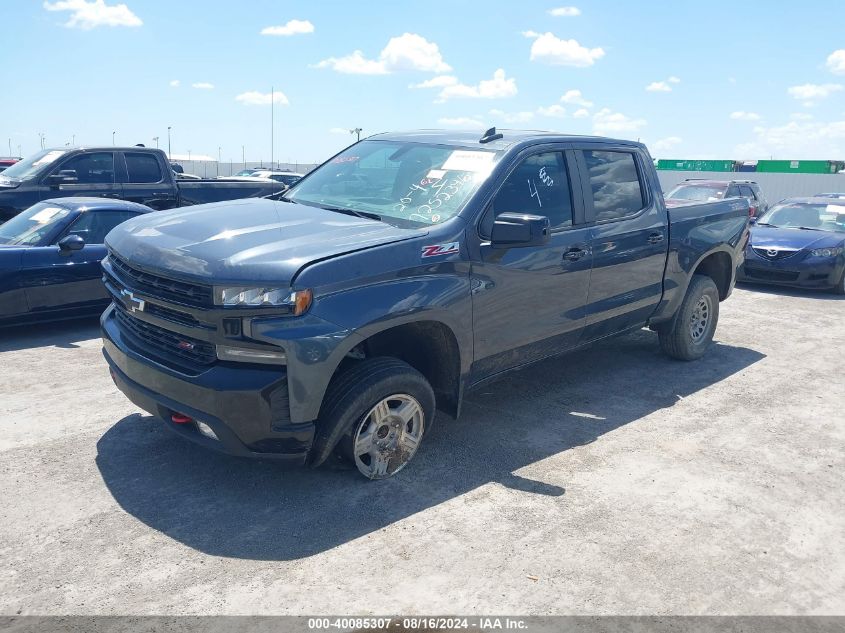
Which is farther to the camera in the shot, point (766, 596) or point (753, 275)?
point (753, 275)

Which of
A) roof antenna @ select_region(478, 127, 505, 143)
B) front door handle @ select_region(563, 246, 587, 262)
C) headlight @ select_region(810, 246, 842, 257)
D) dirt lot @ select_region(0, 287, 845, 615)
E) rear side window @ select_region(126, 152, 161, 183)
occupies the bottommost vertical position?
dirt lot @ select_region(0, 287, 845, 615)

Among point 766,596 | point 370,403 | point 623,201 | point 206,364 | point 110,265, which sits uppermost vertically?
point 623,201

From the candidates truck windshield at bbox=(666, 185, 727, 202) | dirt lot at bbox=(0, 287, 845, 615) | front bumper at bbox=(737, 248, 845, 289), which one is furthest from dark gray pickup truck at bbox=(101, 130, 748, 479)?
truck windshield at bbox=(666, 185, 727, 202)

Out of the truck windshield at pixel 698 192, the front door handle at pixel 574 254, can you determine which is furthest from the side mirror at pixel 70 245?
the truck windshield at pixel 698 192

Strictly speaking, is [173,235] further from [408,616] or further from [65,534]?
[408,616]

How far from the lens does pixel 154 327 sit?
13.1ft

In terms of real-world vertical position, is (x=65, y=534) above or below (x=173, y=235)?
below

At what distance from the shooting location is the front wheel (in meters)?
6.80

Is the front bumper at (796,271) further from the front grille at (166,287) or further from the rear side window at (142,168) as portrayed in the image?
the front grille at (166,287)

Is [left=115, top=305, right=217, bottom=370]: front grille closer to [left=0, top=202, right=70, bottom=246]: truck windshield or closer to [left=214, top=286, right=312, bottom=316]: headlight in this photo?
[left=214, top=286, right=312, bottom=316]: headlight

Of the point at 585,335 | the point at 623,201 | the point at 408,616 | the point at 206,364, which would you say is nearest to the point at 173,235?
the point at 206,364

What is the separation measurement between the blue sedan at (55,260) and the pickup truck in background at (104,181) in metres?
2.76

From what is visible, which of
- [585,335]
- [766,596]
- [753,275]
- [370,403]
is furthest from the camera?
[753,275]

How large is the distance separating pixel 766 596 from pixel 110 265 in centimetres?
406
